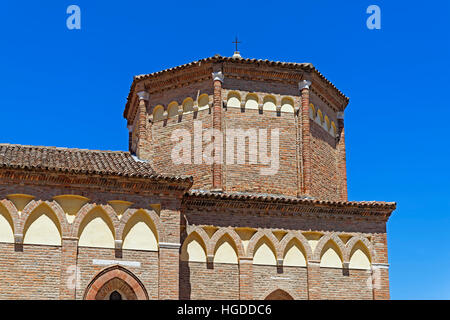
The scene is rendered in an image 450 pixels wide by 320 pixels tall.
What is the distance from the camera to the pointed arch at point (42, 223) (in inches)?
567

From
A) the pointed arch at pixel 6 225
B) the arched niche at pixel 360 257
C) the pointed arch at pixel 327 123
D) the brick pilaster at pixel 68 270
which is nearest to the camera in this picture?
the brick pilaster at pixel 68 270

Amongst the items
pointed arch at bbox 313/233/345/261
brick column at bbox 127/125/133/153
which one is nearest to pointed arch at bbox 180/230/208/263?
pointed arch at bbox 313/233/345/261

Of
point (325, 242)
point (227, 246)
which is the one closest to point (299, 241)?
point (325, 242)

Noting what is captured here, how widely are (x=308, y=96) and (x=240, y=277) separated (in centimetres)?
550

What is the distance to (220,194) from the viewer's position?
53.2 feet

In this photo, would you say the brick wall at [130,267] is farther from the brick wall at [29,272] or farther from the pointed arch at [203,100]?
the pointed arch at [203,100]

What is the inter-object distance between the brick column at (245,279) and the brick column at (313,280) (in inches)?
56.6

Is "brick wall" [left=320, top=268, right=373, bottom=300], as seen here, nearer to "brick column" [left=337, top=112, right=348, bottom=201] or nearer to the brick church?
the brick church

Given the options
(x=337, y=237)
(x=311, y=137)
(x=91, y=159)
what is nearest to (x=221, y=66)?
(x=311, y=137)

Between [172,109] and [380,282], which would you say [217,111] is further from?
[380,282]

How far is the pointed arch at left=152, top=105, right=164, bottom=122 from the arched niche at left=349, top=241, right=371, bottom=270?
247 inches

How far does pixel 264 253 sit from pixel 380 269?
298 cm

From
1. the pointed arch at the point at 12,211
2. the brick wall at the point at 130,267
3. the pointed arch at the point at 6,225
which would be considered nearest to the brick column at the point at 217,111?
the brick wall at the point at 130,267

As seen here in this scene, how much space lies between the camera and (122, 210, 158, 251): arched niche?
14922mm
